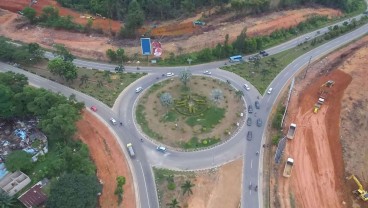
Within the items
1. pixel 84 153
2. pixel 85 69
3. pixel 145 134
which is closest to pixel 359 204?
pixel 145 134

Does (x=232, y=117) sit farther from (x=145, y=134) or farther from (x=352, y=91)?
(x=352, y=91)

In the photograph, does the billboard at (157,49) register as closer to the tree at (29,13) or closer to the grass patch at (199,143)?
the grass patch at (199,143)

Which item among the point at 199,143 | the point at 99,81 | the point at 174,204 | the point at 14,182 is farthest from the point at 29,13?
the point at 174,204

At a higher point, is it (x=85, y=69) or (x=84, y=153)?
(x=85, y=69)

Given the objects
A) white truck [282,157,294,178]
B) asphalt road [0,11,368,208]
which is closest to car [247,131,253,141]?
asphalt road [0,11,368,208]

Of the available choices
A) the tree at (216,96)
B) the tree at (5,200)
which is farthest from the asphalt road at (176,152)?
the tree at (5,200)

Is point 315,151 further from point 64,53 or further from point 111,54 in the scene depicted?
point 64,53
